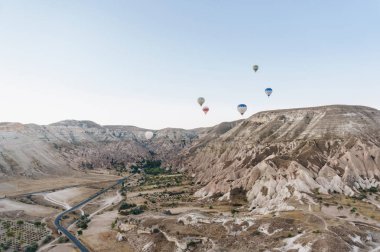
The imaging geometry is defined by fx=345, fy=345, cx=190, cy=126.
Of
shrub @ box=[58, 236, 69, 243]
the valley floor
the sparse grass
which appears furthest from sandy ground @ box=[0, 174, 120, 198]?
shrub @ box=[58, 236, 69, 243]

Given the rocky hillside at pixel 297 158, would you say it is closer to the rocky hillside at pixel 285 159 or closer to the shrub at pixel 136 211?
the rocky hillside at pixel 285 159

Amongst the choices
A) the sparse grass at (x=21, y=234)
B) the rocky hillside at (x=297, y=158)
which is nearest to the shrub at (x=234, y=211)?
the rocky hillside at (x=297, y=158)

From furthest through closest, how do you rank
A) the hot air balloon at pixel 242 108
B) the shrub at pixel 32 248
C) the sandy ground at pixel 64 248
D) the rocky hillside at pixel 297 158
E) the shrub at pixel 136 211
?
1. the hot air balloon at pixel 242 108
2. the rocky hillside at pixel 297 158
3. the shrub at pixel 136 211
4. the sandy ground at pixel 64 248
5. the shrub at pixel 32 248

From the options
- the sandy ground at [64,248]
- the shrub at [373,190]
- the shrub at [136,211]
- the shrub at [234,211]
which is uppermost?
the shrub at [373,190]

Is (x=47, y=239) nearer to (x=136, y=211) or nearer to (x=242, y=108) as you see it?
(x=136, y=211)

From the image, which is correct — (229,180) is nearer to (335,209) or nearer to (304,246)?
(335,209)

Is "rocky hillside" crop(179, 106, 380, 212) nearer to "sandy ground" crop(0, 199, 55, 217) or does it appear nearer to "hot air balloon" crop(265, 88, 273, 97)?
"hot air balloon" crop(265, 88, 273, 97)

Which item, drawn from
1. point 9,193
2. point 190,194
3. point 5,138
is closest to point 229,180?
point 190,194
